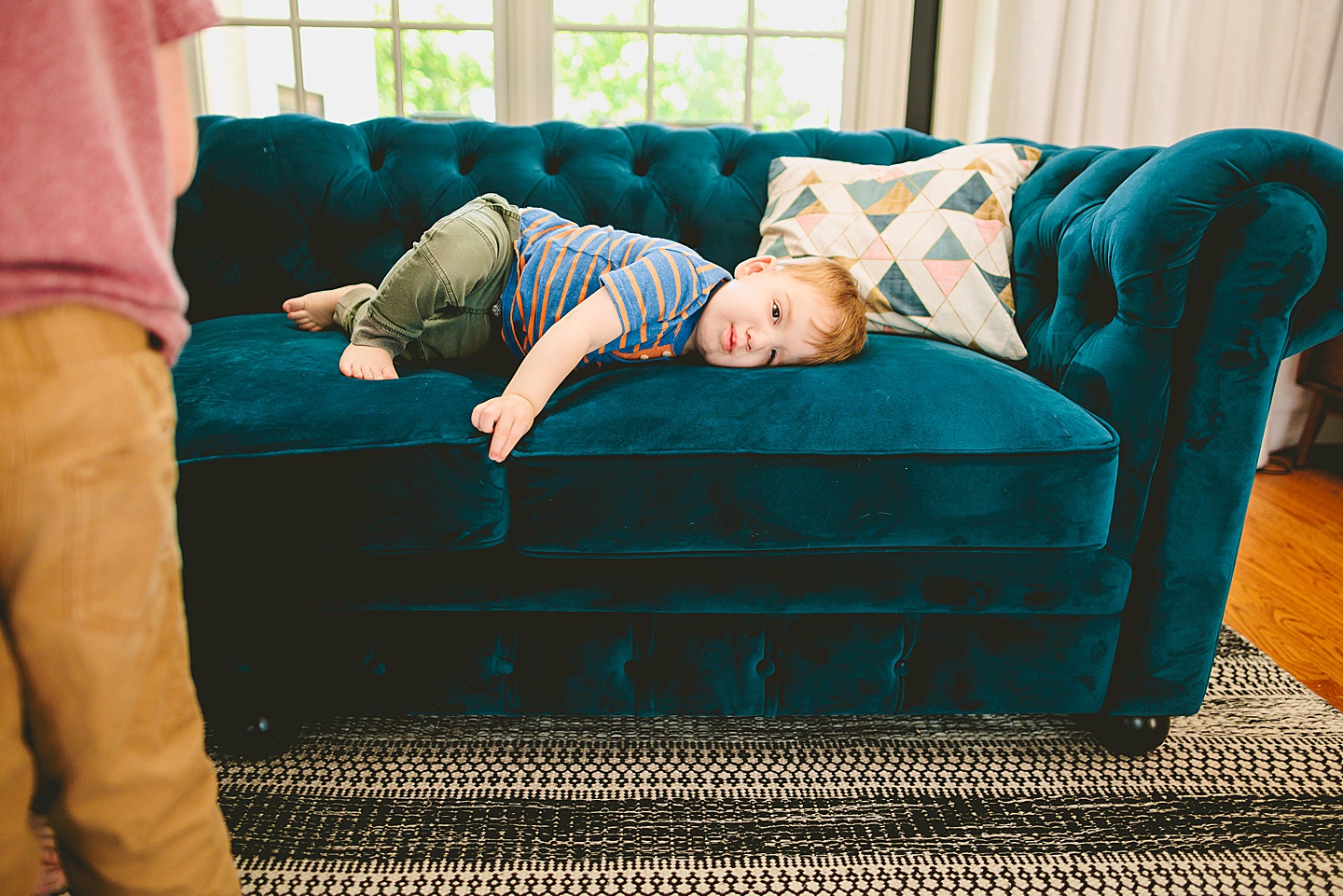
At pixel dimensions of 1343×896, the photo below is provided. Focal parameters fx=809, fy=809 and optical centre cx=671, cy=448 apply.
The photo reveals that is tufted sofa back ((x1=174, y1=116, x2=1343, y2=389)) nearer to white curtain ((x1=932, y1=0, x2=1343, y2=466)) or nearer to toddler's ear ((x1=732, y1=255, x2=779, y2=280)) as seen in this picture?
toddler's ear ((x1=732, y1=255, x2=779, y2=280))

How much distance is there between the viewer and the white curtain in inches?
88.1

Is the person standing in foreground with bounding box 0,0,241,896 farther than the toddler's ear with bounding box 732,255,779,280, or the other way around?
the toddler's ear with bounding box 732,255,779,280

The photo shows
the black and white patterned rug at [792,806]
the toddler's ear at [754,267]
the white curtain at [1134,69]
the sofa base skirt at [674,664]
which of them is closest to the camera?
the black and white patterned rug at [792,806]

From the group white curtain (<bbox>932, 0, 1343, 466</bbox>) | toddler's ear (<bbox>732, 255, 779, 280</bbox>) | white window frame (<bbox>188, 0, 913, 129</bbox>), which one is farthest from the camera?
white window frame (<bbox>188, 0, 913, 129</bbox>)

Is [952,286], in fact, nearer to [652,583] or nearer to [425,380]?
[652,583]

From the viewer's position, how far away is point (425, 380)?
111 centimetres

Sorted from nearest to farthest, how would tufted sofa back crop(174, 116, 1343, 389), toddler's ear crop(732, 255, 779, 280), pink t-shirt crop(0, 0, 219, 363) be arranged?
pink t-shirt crop(0, 0, 219, 363) → toddler's ear crop(732, 255, 779, 280) → tufted sofa back crop(174, 116, 1343, 389)

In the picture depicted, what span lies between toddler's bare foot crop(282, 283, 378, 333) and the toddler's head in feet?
2.15

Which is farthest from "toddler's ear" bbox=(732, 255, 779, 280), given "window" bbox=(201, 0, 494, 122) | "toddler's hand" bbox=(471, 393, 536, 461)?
"window" bbox=(201, 0, 494, 122)

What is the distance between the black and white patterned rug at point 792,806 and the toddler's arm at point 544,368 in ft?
1.50

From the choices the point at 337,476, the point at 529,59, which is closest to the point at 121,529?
the point at 337,476

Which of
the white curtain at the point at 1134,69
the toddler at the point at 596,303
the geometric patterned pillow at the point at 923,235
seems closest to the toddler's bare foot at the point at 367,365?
the toddler at the point at 596,303

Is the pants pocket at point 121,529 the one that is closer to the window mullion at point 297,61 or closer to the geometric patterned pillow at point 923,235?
the geometric patterned pillow at point 923,235

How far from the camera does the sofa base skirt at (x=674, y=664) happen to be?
106cm
